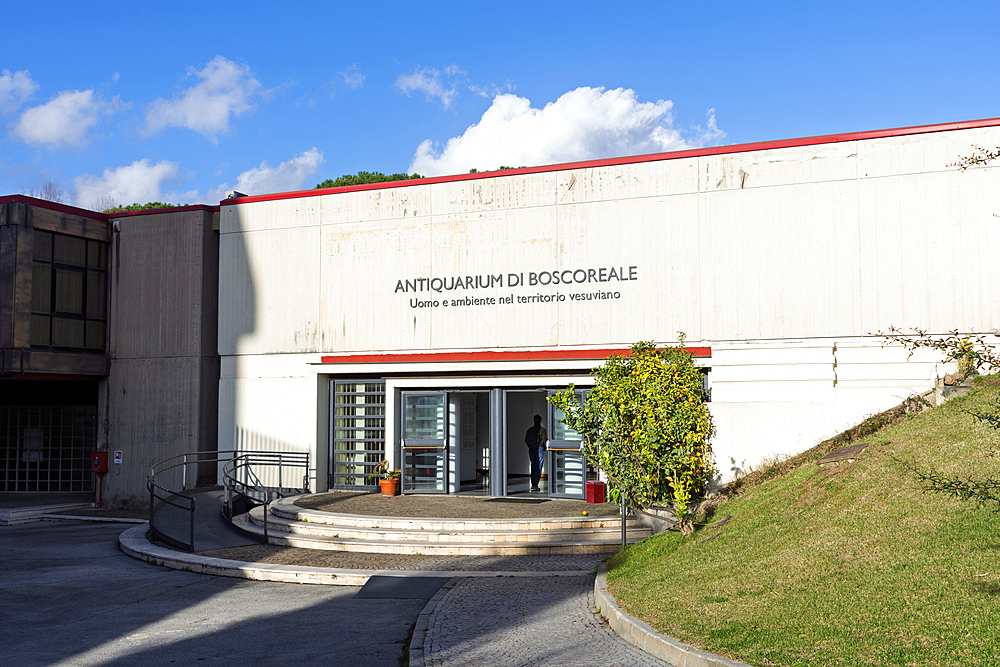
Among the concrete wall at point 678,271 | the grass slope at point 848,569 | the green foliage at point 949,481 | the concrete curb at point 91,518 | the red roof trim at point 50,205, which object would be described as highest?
the red roof trim at point 50,205

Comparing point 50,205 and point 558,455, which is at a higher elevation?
point 50,205

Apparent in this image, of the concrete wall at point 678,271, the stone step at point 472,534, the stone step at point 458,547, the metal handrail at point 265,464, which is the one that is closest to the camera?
the stone step at point 458,547

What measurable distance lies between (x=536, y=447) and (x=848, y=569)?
1019 cm

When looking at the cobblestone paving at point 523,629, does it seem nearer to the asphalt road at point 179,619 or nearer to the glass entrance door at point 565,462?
the asphalt road at point 179,619

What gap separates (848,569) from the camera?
7621mm

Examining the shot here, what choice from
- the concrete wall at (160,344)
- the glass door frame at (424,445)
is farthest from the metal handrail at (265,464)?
the glass door frame at (424,445)

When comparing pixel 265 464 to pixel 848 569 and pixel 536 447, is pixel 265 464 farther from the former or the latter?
pixel 848 569

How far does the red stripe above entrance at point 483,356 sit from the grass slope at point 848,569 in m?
5.21

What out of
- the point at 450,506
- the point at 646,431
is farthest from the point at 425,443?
the point at 646,431

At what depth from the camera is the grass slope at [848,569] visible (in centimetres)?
605

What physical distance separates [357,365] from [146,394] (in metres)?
5.71

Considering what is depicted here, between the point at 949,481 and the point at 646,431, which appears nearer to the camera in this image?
the point at 949,481

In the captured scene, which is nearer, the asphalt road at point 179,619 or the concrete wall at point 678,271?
the asphalt road at point 179,619

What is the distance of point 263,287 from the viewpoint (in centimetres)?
1911
